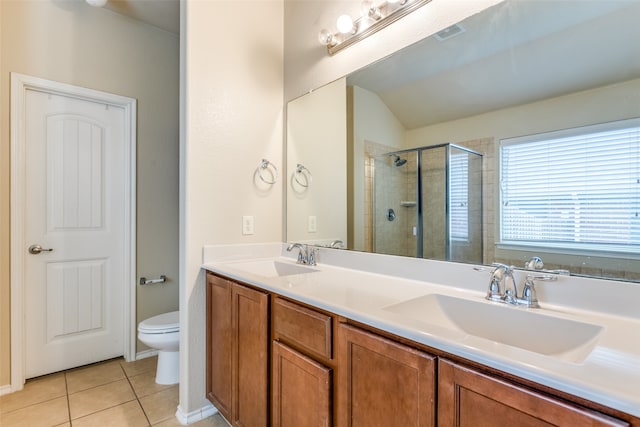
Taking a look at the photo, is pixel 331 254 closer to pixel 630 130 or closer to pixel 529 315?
pixel 529 315

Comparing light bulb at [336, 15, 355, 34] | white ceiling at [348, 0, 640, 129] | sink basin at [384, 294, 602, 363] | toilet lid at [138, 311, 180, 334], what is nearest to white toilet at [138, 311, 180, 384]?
toilet lid at [138, 311, 180, 334]

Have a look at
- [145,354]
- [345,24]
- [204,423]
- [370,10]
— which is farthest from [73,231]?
[370,10]

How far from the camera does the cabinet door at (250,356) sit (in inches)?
51.9

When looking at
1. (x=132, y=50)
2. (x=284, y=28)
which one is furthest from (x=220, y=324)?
(x=132, y=50)

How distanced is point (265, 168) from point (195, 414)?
1496 millimetres

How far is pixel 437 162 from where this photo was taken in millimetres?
1354

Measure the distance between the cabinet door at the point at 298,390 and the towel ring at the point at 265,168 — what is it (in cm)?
113

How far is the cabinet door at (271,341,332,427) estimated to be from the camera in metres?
1.03

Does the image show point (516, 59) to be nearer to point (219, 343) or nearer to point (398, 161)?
point (398, 161)

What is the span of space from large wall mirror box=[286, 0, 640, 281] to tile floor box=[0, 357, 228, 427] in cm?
148

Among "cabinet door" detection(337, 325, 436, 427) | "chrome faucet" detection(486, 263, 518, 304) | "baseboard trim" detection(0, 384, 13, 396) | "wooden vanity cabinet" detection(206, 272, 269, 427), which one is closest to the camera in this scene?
"cabinet door" detection(337, 325, 436, 427)

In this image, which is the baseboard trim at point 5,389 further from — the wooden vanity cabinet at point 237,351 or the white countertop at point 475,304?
the white countertop at point 475,304

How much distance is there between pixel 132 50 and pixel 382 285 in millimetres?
2647

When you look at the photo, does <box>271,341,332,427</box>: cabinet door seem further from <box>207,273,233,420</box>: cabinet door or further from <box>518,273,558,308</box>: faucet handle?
<box>518,273,558,308</box>: faucet handle
